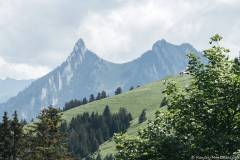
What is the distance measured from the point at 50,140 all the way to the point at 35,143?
167 centimetres

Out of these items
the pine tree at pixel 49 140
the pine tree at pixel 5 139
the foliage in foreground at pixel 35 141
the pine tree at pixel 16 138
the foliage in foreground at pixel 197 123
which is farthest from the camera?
the pine tree at pixel 16 138

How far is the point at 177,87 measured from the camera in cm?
2681

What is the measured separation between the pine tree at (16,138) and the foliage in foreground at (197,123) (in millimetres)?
31459

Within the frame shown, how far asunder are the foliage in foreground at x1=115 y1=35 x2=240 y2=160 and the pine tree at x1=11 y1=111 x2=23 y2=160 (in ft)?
103

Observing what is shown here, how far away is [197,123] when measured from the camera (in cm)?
2462

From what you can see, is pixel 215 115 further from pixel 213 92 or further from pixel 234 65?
pixel 234 65

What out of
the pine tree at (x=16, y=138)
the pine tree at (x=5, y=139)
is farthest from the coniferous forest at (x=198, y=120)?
the pine tree at (x=16, y=138)

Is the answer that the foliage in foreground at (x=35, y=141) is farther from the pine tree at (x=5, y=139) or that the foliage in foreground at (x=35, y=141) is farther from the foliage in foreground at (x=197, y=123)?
the foliage in foreground at (x=197, y=123)

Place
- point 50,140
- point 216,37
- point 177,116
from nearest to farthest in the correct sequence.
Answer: point 177,116 → point 216,37 → point 50,140

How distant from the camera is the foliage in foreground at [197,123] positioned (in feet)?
77.7

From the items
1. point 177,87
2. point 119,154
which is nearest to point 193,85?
point 177,87

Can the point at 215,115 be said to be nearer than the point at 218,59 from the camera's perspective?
Yes

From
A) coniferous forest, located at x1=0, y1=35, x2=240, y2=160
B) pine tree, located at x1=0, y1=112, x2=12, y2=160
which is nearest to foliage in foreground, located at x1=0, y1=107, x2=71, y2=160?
pine tree, located at x1=0, y1=112, x2=12, y2=160

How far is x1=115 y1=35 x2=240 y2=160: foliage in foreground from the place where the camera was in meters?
23.7
